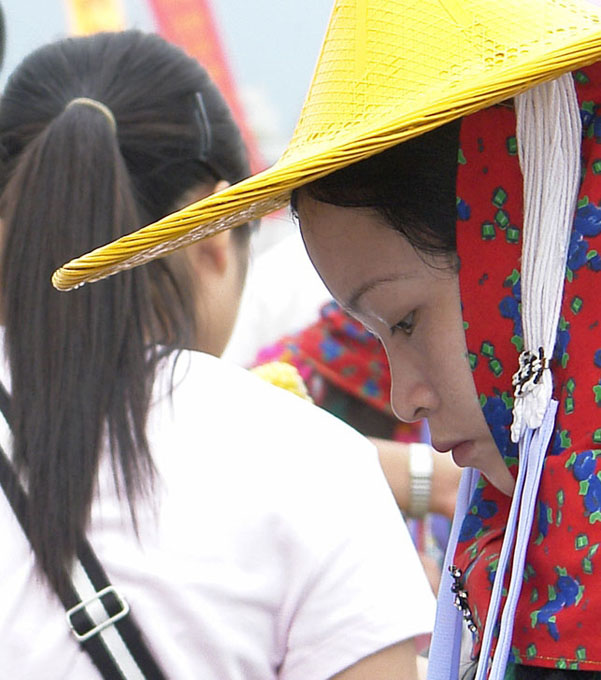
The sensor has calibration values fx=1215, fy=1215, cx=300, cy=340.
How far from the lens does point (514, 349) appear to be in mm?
1132

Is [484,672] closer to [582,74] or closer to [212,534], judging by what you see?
[212,534]

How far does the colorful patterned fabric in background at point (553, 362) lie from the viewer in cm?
105

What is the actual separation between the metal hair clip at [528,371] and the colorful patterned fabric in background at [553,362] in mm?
18

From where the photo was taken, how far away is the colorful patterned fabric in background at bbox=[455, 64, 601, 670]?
3.46ft

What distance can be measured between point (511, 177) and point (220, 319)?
79 centimetres

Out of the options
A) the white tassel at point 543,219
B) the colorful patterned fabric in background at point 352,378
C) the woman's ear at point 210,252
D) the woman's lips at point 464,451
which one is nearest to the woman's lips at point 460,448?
the woman's lips at point 464,451

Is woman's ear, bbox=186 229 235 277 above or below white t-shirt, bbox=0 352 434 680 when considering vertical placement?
above

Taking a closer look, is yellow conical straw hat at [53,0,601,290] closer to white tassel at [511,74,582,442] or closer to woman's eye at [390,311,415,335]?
white tassel at [511,74,582,442]

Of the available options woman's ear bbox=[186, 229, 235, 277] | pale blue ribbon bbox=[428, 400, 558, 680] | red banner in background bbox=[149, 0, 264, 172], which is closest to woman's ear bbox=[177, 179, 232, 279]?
woman's ear bbox=[186, 229, 235, 277]

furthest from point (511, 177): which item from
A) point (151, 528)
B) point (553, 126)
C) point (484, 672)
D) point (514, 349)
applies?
point (151, 528)

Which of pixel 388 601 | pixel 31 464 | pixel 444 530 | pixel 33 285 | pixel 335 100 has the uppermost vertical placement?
pixel 335 100

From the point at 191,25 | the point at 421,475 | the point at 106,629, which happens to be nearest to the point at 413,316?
the point at 106,629

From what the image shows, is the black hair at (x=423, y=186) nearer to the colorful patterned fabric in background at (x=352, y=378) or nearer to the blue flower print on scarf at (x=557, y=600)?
the blue flower print on scarf at (x=557, y=600)

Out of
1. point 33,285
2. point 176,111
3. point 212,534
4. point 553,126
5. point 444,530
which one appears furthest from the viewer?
point 444,530
